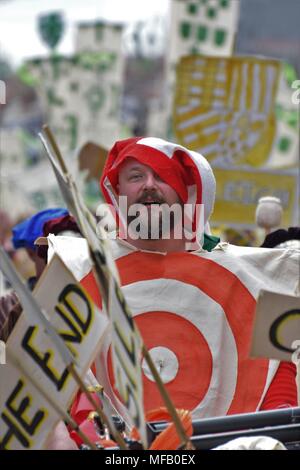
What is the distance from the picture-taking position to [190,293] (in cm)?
401

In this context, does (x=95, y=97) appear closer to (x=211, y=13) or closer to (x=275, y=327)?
(x=211, y=13)

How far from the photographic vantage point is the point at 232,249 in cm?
411

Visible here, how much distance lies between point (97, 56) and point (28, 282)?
12.9 meters

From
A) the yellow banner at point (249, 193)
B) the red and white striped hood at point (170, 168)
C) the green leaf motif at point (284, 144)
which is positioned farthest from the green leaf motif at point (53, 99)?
the red and white striped hood at point (170, 168)

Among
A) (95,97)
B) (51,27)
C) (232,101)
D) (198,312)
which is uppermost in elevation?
(198,312)

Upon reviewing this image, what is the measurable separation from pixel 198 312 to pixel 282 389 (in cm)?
34

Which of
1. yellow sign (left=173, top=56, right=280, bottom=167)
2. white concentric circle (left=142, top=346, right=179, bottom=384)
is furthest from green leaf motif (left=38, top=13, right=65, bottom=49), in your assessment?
white concentric circle (left=142, top=346, right=179, bottom=384)

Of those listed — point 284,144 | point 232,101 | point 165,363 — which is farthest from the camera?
point 284,144

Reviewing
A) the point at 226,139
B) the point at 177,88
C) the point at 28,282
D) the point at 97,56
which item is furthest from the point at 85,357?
the point at 97,56

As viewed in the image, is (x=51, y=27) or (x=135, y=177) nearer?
(x=135, y=177)

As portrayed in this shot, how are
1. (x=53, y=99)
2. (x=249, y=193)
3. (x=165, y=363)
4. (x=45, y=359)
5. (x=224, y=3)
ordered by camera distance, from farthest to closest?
(x=53, y=99)
(x=224, y=3)
(x=249, y=193)
(x=165, y=363)
(x=45, y=359)

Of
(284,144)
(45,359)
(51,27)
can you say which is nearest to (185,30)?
(284,144)

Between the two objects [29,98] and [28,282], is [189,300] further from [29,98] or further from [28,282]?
[29,98]
